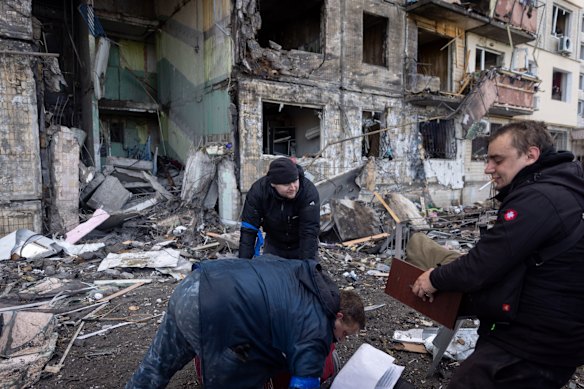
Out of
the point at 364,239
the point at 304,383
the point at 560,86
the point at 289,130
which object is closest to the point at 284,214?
the point at 304,383

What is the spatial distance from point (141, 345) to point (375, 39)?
12318mm

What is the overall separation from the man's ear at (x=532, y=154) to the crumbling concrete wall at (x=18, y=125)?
8368 mm

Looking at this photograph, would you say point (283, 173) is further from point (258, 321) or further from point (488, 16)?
point (488, 16)

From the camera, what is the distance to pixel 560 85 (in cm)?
1894

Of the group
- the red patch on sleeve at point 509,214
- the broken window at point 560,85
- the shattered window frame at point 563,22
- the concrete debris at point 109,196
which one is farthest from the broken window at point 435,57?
the red patch on sleeve at point 509,214

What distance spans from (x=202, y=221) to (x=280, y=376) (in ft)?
23.3

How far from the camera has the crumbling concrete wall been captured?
22.8 ft

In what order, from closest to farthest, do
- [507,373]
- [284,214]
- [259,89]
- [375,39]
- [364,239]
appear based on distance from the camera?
1. [507,373]
2. [284,214]
3. [364,239]
4. [259,89]
5. [375,39]

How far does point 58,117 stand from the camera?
10.6 metres

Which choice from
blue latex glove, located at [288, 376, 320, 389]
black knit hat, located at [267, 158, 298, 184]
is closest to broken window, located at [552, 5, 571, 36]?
black knit hat, located at [267, 158, 298, 184]

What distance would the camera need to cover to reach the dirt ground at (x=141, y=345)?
3047 mm

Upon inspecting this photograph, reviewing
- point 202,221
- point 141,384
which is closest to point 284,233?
point 141,384

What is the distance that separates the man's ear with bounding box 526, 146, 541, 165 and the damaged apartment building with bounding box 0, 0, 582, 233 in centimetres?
809

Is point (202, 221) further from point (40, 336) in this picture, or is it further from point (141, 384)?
point (141, 384)
